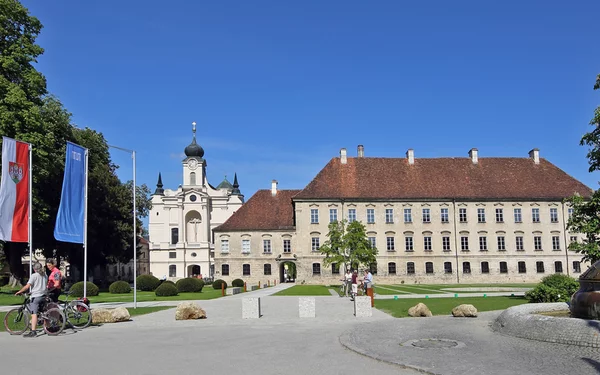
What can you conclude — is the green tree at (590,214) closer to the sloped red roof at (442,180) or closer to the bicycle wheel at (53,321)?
the bicycle wheel at (53,321)

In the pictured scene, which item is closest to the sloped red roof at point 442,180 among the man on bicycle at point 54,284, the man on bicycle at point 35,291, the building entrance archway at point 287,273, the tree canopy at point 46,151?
the building entrance archway at point 287,273

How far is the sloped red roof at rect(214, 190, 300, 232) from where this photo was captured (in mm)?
61438

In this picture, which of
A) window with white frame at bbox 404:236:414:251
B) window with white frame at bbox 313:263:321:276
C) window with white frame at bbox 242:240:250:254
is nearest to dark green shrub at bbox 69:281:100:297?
window with white frame at bbox 313:263:321:276

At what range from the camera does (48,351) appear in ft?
38.5

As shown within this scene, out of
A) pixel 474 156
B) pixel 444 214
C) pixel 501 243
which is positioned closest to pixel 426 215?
pixel 444 214

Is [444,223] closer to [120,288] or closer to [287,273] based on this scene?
[287,273]

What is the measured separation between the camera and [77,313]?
15656 mm

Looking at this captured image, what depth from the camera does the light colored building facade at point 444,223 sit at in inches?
2224

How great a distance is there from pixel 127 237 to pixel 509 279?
3771 cm

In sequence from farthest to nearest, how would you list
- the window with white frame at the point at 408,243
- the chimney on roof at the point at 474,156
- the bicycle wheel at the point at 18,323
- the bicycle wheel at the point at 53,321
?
the chimney on roof at the point at 474,156 < the window with white frame at the point at 408,243 < the bicycle wheel at the point at 18,323 < the bicycle wheel at the point at 53,321

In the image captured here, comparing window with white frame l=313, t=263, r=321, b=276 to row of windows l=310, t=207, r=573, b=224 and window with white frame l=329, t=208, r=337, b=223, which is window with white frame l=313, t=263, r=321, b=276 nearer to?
row of windows l=310, t=207, r=573, b=224

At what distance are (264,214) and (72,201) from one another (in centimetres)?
4199

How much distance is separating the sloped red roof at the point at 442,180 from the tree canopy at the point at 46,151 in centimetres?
1824

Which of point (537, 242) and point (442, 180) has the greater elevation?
point (442, 180)
